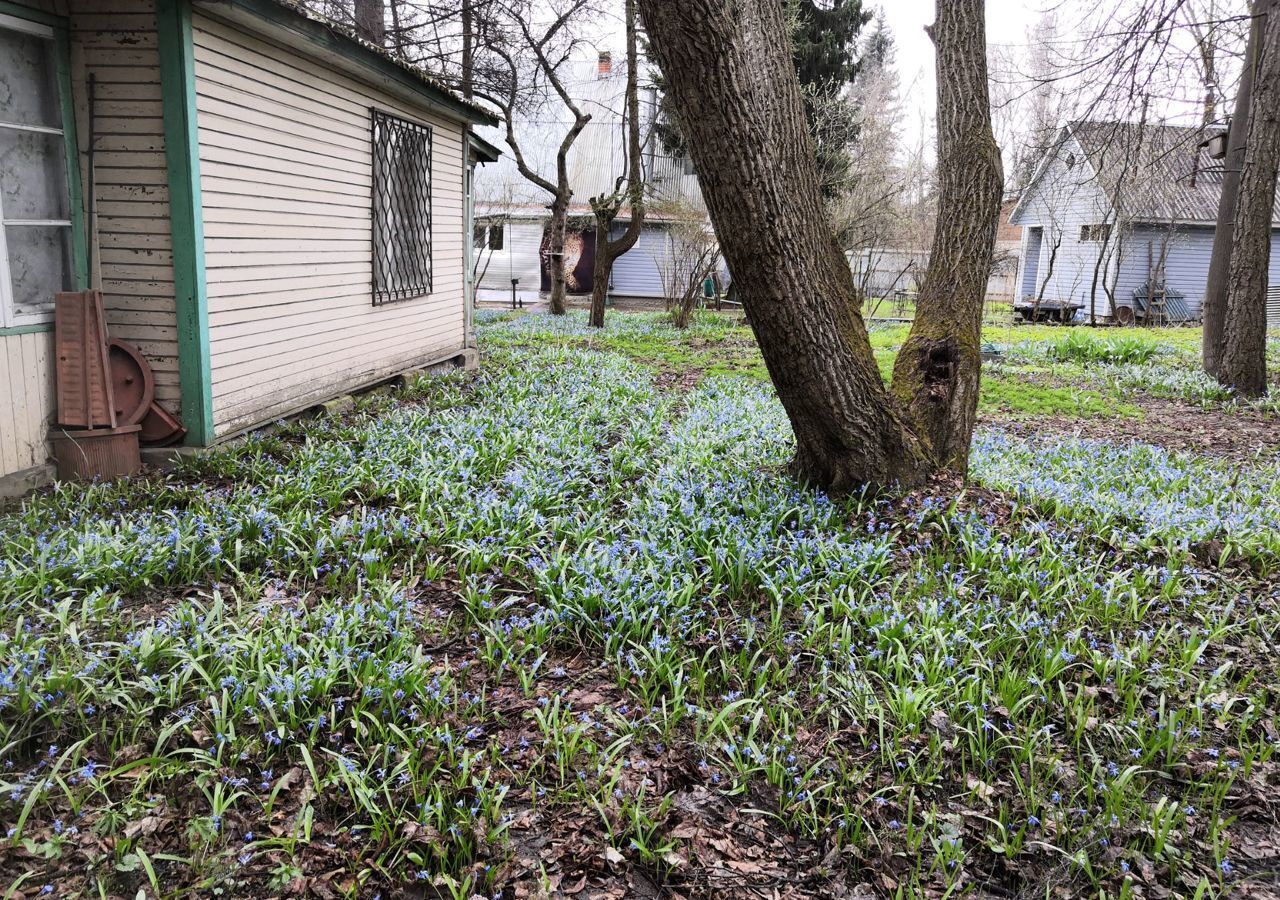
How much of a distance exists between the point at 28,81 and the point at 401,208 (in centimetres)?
462

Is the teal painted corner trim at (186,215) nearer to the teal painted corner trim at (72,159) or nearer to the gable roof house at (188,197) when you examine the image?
the gable roof house at (188,197)

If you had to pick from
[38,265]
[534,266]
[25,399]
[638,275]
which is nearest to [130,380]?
[25,399]

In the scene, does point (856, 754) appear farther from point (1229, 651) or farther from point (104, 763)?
point (104, 763)

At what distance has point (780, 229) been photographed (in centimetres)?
434

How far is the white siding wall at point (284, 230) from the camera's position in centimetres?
601

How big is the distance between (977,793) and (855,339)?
2693mm

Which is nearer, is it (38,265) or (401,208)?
(38,265)

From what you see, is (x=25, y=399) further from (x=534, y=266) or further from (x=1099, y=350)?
(x=534, y=266)

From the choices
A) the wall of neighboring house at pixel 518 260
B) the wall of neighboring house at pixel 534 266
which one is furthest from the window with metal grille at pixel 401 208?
the wall of neighboring house at pixel 518 260

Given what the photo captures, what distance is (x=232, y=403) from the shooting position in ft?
20.5

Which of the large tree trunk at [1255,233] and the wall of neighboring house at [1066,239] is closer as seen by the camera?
the large tree trunk at [1255,233]

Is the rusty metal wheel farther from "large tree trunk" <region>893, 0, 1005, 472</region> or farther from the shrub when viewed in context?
the shrub

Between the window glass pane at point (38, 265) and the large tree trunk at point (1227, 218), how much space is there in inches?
480

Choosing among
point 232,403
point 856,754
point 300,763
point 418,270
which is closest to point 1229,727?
point 856,754
